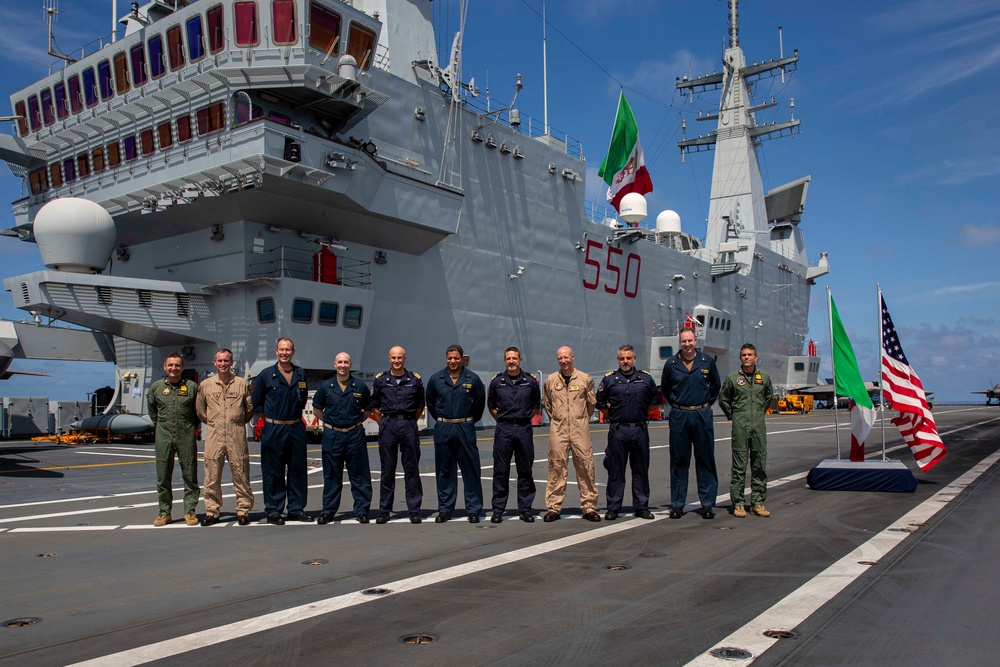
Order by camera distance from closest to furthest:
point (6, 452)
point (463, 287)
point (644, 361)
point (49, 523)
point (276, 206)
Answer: point (49, 523) → point (6, 452) → point (276, 206) → point (463, 287) → point (644, 361)

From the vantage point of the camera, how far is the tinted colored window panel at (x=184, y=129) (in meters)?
20.0

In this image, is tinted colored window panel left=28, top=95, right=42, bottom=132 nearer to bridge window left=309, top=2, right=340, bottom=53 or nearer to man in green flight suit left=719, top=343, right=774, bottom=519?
bridge window left=309, top=2, right=340, bottom=53

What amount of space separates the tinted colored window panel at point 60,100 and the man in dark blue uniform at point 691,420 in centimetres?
2277

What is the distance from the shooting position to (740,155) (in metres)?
44.4

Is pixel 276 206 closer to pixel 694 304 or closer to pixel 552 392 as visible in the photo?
pixel 552 392

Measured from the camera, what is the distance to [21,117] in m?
24.0

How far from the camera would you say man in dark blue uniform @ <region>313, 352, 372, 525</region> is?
823 cm

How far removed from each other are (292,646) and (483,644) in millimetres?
1019

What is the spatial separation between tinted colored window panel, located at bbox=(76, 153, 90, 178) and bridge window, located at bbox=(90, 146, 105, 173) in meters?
0.41

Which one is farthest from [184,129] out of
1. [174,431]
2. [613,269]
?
[613,269]

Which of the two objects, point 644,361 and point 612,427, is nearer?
point 612,427

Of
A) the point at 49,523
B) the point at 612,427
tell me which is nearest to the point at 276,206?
the point at 49,523

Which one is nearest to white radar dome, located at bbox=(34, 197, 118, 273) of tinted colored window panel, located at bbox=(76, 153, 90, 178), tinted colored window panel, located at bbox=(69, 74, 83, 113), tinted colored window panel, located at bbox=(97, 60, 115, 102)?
tinted colored window panel, located at bbox=(76, 153, 90, 178)

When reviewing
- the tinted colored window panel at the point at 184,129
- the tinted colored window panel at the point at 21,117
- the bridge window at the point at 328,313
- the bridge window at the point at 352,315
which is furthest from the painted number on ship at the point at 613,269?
the tinted colored window panel at the point at 21,117
